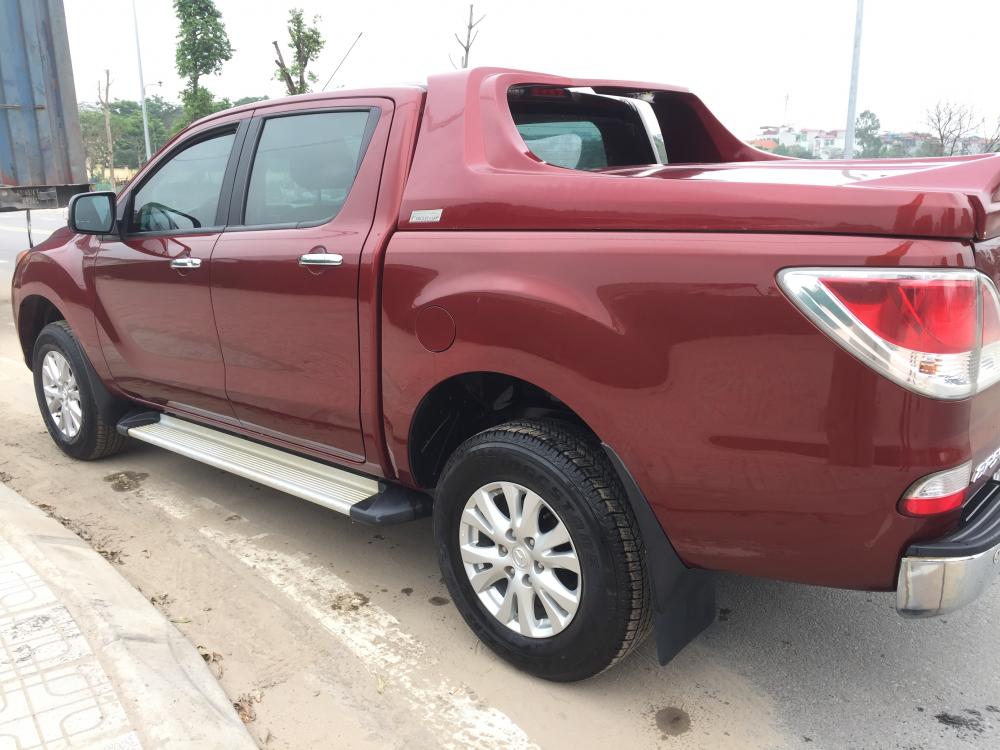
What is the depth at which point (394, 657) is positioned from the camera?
2.77 metres

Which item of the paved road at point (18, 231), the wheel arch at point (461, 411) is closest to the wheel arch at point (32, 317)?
the wheel arch at point (461, 411)

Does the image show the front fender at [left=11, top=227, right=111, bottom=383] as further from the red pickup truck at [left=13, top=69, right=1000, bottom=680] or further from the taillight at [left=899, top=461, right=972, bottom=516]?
the taillight at [left=899, top=461, right=972, bottom=516]

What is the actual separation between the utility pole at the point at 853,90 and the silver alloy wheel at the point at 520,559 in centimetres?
1657

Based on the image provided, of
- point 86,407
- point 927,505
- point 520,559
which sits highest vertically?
point 927,505

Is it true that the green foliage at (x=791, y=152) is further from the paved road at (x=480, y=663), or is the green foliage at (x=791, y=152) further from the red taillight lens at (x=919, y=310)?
the red taillight lens at (x=919, y=310)

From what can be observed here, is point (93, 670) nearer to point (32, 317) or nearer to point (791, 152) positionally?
point (32, 317)

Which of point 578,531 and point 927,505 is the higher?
point 927,505

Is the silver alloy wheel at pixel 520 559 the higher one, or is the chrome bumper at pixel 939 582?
the chrome bumper at pixel 939 582

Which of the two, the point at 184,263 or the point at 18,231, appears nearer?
the point at 184,263

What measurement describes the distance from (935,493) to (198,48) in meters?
36.5

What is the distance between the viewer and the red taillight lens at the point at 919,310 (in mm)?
1812

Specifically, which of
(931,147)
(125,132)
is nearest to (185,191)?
(931,147)

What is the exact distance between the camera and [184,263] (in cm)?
363

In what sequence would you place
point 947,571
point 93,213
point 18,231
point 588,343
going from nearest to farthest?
1. point 947,571
2. point 588,343
3. point 93,213
4. point 18,231
